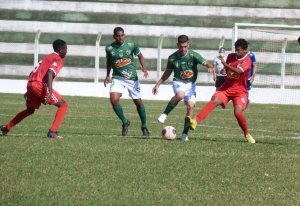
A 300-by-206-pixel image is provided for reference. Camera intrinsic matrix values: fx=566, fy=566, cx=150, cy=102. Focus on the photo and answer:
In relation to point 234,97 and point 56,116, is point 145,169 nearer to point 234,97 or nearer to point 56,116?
point 56,116

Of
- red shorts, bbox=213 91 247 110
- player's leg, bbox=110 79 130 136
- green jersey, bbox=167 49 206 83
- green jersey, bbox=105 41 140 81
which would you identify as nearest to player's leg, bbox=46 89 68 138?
player's leg, bbox=110 79 130 136

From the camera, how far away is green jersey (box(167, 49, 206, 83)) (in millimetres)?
9930

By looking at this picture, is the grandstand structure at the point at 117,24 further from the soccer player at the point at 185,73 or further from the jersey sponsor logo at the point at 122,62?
the soccer player at the point at 185,73

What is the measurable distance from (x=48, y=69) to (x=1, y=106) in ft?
25.7

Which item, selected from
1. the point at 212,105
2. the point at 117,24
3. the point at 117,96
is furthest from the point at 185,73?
the point at 117,24

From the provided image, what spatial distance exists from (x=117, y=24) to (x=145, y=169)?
22.6 meters

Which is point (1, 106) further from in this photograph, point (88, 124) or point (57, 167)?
point (57, 167)

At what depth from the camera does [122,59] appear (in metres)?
10.4

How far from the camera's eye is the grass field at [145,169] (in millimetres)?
5148

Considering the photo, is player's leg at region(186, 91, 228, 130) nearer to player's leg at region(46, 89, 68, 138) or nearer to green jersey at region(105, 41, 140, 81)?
green jersey at region(105, 41, 140, 81)

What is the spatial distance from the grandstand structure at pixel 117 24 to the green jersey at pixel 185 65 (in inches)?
606

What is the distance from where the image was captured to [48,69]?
29.5 ft

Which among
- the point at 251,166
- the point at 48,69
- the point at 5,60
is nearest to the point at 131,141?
the point at 48,69

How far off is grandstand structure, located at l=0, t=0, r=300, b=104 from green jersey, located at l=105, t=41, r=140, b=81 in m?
15.0
